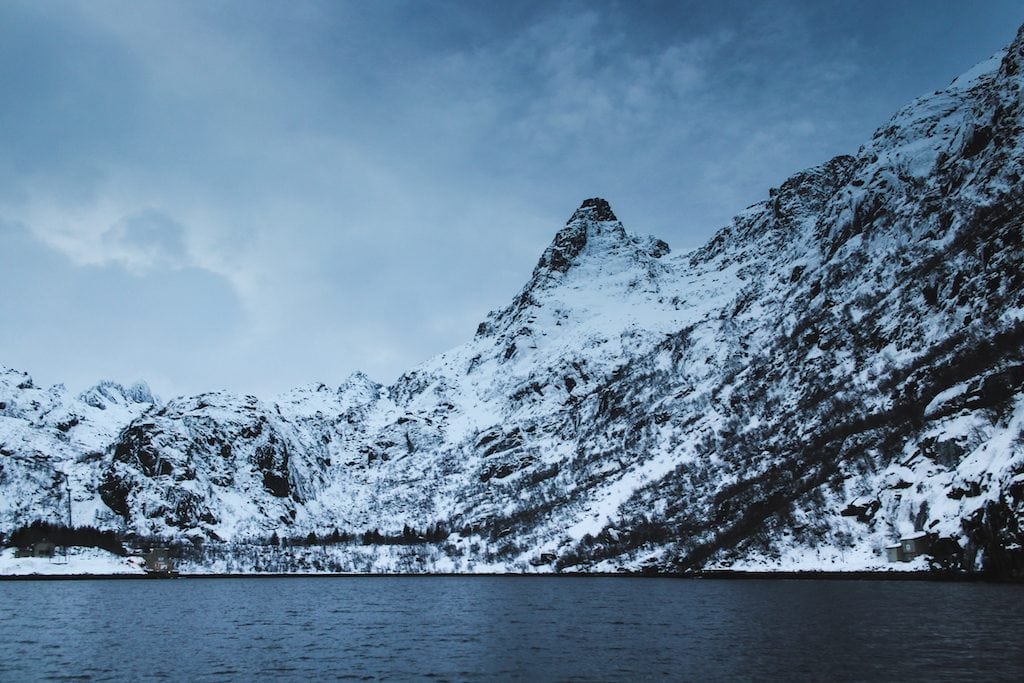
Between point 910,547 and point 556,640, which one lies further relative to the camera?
point 910,547

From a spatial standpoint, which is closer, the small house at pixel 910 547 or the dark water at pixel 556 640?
the dark water at pixel 556 640

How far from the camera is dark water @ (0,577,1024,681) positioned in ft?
153

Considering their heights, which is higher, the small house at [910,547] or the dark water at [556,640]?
the small house at [910,547]

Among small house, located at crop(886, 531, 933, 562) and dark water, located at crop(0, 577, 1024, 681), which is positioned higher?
small house, located at crop(886, 531, 933, 562)

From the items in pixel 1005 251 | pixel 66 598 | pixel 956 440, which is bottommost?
pixel 66 598

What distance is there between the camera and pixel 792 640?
57781 millimetres

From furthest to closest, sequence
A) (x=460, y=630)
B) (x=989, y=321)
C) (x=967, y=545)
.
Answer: (x=989, y=321) < (x=967, y=545) < (x=460, y=630)

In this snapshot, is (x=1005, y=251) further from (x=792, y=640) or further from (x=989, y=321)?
(x=792, y=640)

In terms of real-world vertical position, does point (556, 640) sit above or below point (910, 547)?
below

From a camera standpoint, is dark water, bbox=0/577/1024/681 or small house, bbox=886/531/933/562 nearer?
dark water, bbox=0/577/1024/681

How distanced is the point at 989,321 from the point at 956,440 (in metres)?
55.9

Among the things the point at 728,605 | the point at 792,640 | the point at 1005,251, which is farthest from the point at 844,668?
the point at 1005,251

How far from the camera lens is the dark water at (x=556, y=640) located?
4659 centimetres

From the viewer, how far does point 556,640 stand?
64250mm
